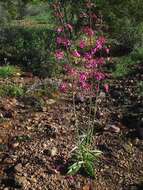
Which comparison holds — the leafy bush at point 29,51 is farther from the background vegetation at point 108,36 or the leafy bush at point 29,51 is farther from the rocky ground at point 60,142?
the rocky ground at point 60,142

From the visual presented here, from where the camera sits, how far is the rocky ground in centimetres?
566

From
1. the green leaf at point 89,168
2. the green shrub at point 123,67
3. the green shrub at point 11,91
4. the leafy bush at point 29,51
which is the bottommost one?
the green leaf at point 89,168

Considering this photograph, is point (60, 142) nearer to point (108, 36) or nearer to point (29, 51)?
point (29, 51)

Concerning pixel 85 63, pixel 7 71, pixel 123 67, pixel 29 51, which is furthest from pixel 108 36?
pixel 85 63

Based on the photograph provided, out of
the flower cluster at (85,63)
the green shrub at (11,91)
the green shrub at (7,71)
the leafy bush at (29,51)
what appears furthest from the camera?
the leafy bush at (29,51)

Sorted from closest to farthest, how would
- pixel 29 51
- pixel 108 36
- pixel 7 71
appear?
pixel 7 71
pixel 29 51
pixel 108 36

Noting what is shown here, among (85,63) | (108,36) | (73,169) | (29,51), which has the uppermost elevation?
(85,63)

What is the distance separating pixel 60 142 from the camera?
6.38 metres

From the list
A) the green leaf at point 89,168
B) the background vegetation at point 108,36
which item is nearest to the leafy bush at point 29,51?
the background vegetation at point 108,36

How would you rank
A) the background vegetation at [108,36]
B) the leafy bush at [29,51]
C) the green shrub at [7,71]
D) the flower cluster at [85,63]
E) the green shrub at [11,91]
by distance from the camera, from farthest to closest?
1. the background vegetation at [108,36]
2. the leafy bush at [29,51]
3. the green shrub at [7,71]
4. the green shrub at [11,91]
5. the flower cluster at [85,63]

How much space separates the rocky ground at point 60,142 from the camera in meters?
5.66

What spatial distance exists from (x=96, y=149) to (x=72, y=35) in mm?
5706

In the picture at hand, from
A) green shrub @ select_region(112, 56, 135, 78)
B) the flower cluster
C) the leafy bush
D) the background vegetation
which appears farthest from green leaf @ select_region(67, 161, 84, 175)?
the background vegetation

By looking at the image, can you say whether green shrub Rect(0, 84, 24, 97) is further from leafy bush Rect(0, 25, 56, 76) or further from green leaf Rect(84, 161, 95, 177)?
green leaf Rect(84, 161, 95, 177)
